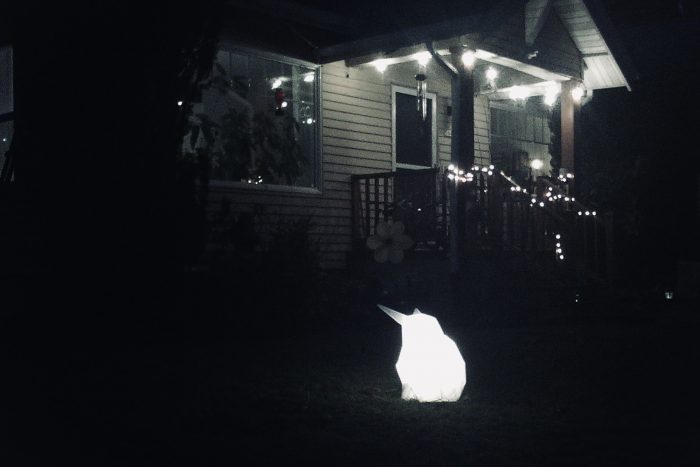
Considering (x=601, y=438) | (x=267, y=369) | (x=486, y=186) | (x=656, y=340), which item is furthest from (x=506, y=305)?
(x=601, y=438)

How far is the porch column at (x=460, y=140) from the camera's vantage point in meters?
11.4

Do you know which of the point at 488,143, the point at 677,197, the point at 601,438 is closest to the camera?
the point at 601,438

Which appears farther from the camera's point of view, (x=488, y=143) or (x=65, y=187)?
(x=488, y=143)

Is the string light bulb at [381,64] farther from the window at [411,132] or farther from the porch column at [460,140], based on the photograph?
the porch column at [460,140]

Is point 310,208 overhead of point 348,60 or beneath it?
beneath

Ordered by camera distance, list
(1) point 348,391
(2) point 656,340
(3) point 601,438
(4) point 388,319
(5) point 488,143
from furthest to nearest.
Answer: (5) point 488,143 → (4) point 388,319 → (2) point 656,340 → (1) point 348,391 → (3) point 601,438

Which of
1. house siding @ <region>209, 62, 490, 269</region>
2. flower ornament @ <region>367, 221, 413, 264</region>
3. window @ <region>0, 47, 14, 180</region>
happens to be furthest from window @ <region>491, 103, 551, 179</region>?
window @ <region>0, 47, 14, 180</region>

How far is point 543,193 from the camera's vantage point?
1299 centimetres

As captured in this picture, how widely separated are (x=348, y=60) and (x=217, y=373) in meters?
6.99

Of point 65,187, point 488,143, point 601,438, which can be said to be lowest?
point 601,438

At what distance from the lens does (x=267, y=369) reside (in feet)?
23.9

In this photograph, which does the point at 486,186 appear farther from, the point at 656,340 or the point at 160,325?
the point at 160,325

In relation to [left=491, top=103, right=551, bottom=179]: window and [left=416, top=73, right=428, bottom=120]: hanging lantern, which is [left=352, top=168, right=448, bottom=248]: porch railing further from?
[left=491, top=103, right=551, bottom=179]: window

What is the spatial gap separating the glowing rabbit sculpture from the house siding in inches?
237
